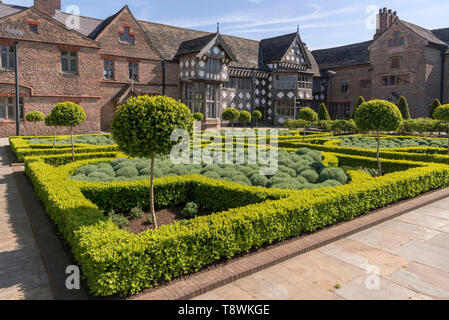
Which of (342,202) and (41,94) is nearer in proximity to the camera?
(342,202)

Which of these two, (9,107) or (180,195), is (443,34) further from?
(9,107)

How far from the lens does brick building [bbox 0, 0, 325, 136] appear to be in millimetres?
24516

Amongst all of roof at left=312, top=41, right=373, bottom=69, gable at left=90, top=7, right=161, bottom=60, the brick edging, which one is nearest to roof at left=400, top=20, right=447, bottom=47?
roof at left=312, top=41, right=373, bottom=69

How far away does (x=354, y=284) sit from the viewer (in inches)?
189

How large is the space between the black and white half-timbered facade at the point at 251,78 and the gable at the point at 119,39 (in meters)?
3.32

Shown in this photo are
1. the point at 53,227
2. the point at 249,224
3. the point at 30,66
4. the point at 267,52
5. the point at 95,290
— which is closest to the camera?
the point at 95,290

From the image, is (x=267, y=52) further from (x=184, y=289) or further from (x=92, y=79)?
(x=184, y=289)

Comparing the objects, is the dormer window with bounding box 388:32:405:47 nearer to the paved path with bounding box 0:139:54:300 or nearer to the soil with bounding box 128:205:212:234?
the soil with bounding box 128:205:212:234

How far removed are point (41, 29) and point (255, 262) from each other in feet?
86.4

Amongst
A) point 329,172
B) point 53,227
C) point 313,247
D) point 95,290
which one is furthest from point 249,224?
point 329,172

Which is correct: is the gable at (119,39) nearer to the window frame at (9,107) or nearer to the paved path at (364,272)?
the window frame at (9,107)

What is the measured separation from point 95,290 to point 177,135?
3035 mm

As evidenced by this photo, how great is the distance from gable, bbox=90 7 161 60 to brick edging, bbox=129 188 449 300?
87.1 ft

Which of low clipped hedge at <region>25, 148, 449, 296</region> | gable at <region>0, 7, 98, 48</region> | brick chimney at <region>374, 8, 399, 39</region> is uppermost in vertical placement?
brick chimney at <region>374, 8, 399, 39</region>
